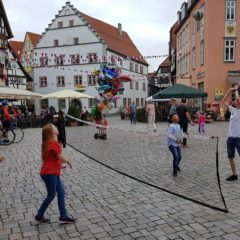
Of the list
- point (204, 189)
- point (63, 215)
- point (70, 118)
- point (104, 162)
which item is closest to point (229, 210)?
point (204, 189)

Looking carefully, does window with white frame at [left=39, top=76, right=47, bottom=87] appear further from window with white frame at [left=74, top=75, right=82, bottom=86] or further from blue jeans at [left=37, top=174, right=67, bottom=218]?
blue jeans at [left=37, top=174, right=67, bottom=218]

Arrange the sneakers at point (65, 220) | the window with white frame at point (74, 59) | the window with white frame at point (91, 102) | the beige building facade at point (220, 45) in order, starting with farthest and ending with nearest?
the window with white frame at point (74, 59)
the window with white frame at point (91, 102)
the beige building facade at point (220, 45)
the sneakers at point (65, 220)

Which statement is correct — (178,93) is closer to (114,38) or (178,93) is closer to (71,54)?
(71,54)

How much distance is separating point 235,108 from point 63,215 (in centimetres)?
443

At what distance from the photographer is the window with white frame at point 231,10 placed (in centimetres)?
2894

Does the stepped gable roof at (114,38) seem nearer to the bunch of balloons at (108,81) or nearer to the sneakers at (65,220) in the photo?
the bunch of balloons at (108,81)

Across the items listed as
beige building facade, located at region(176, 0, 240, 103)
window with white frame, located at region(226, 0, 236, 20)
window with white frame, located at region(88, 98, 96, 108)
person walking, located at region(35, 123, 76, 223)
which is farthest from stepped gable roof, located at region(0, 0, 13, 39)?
person walking, located at region(35, 123, 76, 223)

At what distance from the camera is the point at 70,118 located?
24.7 meters

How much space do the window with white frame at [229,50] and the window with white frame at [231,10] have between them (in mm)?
1880

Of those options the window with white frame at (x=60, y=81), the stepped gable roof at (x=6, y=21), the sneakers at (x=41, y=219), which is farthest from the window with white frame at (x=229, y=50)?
the sneakers at (x=41, y=219)

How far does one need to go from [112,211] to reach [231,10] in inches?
1079

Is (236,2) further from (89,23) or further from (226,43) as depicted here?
(89,23)

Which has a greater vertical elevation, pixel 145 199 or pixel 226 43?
pixel 226 43

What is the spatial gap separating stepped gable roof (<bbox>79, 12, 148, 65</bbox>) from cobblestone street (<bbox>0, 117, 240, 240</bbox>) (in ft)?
141
